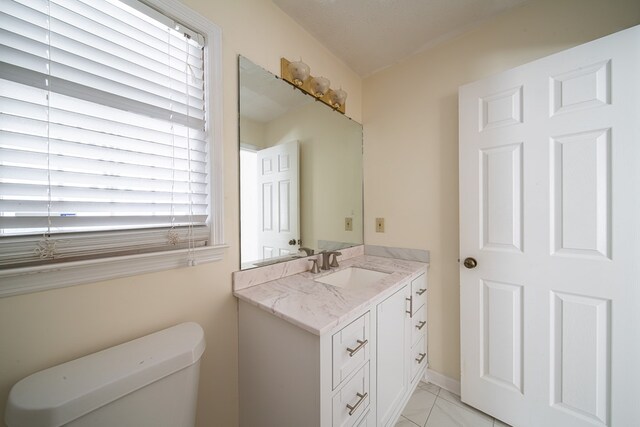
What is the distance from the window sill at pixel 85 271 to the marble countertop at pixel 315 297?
0.33m

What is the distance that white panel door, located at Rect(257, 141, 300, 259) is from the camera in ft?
4.03

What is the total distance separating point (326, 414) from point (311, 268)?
2.46 feet

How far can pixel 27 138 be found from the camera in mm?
638

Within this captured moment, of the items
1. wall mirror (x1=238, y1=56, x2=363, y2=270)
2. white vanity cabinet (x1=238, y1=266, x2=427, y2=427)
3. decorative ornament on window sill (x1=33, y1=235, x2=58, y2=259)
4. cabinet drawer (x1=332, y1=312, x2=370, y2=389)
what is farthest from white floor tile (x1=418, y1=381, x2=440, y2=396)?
decorative ornament on window sill (x1=33, y1=235, x2=58, y2=259)

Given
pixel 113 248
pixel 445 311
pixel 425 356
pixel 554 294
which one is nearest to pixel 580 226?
pixel 554 294

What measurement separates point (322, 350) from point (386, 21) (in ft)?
6.00

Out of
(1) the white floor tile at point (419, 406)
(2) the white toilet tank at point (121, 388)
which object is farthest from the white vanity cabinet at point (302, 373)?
(1) the white floor tile at point (419, 406)

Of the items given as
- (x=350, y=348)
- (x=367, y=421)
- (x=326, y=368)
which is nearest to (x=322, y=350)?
(x=326, y=368)

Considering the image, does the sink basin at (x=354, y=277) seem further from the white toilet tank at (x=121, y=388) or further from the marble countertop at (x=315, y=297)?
the white toilet tank at (x=121, y=388)

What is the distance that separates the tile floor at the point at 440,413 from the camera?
49.1 inches

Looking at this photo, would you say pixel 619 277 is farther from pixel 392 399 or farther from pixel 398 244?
pixel 392 399

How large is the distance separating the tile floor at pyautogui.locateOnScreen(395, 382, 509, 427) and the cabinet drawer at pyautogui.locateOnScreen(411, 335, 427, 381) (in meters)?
0.15

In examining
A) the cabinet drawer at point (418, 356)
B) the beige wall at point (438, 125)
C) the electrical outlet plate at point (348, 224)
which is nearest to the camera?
the beige wall at point (438, 125)

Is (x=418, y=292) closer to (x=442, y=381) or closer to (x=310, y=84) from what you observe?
(x=442, y=381)
